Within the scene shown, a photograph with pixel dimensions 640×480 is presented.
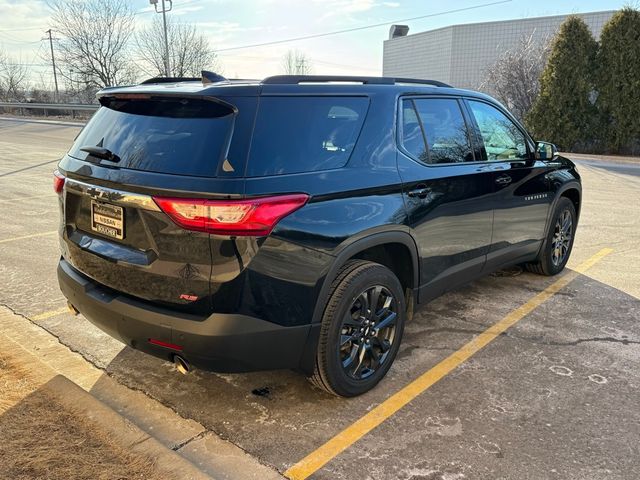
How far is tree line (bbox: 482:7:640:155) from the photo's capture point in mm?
16984

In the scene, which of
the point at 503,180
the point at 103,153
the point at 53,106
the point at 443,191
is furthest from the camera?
the point at 53,106

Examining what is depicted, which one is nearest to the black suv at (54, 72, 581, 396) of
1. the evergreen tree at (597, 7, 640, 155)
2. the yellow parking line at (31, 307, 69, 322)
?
the yellow parking line at (31, 307, 69, 322)

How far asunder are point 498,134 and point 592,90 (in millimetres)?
15997

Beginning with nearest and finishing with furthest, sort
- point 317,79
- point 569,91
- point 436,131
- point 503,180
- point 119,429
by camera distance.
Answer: point 119,429 → point 317,79 → point 436,131 → point 503,180 → point 569,91

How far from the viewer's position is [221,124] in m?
2.58

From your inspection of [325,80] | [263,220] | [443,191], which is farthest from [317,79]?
[443,191]

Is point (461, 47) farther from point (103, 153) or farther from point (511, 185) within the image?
point (103, 153)

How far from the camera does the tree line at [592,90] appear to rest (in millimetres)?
16984

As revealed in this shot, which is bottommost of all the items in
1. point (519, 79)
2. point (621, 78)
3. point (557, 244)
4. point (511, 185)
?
point (557, 244)

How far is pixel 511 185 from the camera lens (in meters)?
4.44

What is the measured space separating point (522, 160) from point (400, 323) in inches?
84.6

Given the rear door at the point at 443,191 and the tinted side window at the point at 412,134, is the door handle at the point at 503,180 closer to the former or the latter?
Result: the rear door at the point at 443,191

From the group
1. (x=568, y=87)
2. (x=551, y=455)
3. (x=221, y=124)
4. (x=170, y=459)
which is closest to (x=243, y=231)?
(x=221, y=124)

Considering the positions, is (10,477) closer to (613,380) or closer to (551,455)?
(551,455)
